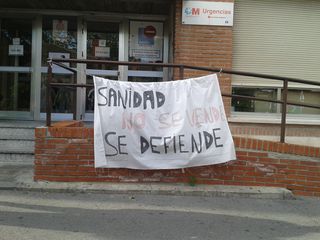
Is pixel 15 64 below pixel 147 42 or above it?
below

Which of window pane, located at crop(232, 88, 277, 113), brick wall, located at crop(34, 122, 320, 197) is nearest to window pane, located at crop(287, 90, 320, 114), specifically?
window pane, located at crop(232, 88, 277, 113)

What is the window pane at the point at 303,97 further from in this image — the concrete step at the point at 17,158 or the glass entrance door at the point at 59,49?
the concrete step at the point at 17,158

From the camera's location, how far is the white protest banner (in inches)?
236

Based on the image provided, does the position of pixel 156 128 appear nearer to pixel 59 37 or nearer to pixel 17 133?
pixel 17 133

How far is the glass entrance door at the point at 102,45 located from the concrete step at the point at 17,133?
2.16m

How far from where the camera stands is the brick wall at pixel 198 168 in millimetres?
6047

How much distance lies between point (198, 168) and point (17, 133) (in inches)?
136

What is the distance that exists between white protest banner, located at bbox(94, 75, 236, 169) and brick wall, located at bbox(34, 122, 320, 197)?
0.17 meters

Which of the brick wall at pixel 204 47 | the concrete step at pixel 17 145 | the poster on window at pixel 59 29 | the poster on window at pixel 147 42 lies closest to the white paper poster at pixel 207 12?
the brick wall at pixel 204 47

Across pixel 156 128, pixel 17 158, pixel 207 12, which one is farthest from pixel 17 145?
pixel 207 12

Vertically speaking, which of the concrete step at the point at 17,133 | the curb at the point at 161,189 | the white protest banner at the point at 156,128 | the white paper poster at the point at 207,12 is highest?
the white paper poster at the point at 207,12

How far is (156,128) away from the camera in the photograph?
6.07 m

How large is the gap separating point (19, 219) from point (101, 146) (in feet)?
4.97

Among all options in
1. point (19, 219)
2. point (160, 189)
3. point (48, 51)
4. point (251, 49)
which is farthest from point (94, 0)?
point (19, 219)
